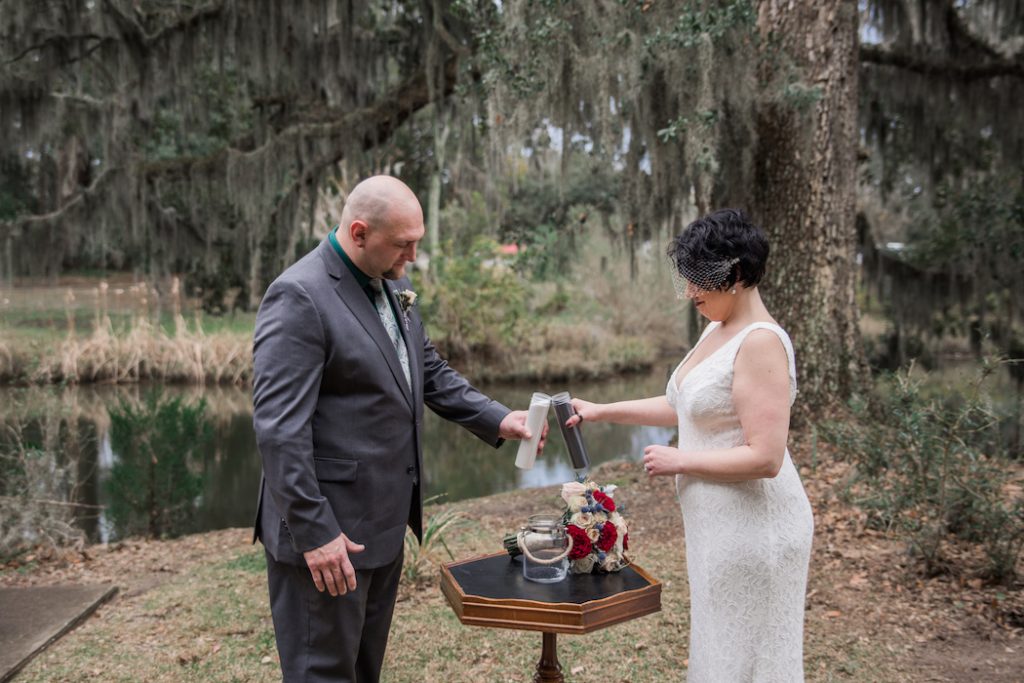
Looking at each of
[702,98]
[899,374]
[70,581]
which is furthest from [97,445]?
[899,374]

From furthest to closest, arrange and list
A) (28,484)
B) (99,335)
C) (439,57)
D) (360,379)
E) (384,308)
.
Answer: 1. (99,335)
2. (439,57)
3. (28,484)
4. (384,308)
5. (360,379)

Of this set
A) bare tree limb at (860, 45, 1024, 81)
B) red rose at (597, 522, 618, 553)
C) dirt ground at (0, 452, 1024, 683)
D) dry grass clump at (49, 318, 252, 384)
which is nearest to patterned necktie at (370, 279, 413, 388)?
red rose at (597, 522, 618, 553)

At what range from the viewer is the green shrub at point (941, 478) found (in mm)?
3785

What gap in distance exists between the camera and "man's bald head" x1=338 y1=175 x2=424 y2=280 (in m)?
2.10

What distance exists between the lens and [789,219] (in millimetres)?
5848

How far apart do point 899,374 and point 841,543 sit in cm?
111

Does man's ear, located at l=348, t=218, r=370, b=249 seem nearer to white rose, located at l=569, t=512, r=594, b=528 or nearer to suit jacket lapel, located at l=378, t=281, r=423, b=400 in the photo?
suit jacket lapel, located at l=378, t=281, r=423, b=400

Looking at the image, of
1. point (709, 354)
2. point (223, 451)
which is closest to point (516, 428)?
point (709, 354)

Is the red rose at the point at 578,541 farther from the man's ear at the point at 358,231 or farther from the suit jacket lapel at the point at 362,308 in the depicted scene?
the man's ear at the point at 358,231

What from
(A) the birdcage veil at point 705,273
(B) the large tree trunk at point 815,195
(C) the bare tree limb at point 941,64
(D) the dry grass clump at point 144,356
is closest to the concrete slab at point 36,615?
(A) the birdcage veil at point 705,273

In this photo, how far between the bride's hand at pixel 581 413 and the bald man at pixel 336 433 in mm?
474

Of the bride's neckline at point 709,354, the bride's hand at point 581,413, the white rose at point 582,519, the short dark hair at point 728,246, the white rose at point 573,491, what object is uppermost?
the short dark hair at point 728,246

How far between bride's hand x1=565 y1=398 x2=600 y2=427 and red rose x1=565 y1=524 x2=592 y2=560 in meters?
0.34

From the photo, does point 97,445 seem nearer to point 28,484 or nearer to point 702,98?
point 28,484
